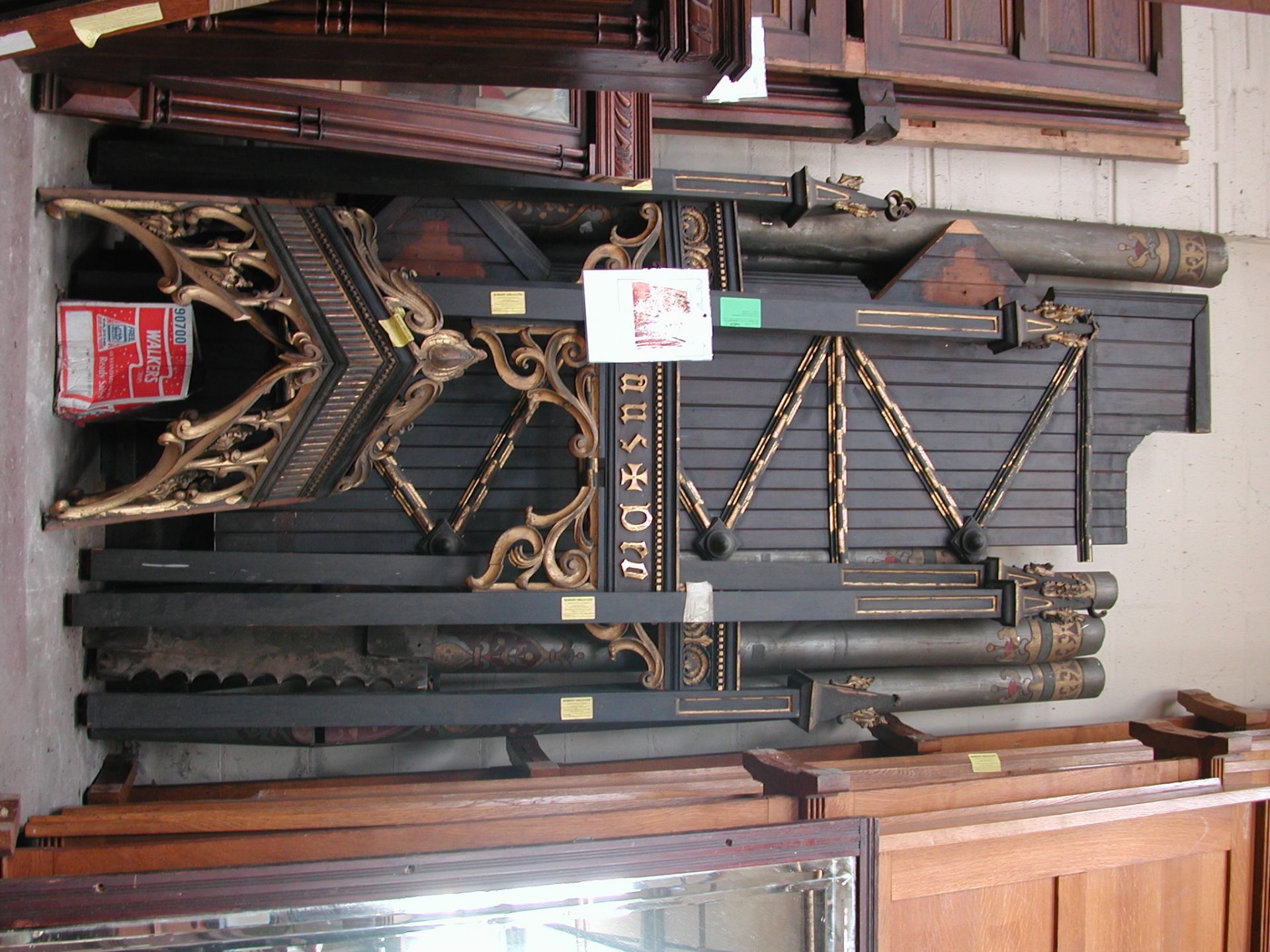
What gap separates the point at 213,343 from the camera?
102 inches

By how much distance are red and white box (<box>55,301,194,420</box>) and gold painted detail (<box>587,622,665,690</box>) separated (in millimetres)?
1184

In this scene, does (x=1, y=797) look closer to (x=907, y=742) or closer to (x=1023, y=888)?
(x=1023, y=888)

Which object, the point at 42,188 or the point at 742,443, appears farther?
the point at 742,443

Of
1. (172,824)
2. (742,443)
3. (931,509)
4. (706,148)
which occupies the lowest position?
(172,824)

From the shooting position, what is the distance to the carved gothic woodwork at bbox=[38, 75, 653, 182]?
7.21ft

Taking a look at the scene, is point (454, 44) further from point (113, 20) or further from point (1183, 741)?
point (1183, 741)

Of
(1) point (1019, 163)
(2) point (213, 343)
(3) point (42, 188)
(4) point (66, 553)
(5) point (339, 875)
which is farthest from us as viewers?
(1) point (1019, 163)

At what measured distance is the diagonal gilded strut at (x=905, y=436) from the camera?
121 inches

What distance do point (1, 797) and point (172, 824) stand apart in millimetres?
324

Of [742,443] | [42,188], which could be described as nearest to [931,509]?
[742,443]

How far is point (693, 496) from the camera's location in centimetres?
290

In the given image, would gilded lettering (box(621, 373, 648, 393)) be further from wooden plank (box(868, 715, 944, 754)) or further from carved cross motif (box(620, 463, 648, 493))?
wooden plank (box(868, 715, 944, 754))

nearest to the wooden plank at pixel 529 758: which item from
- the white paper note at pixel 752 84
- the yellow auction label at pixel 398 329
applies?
the yellow auction label at pixel 398 329

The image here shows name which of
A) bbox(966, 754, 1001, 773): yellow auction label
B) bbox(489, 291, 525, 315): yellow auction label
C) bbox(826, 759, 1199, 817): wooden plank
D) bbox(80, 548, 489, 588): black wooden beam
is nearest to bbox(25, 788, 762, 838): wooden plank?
bbox(826, 759, 1199, 817): wooden plank
